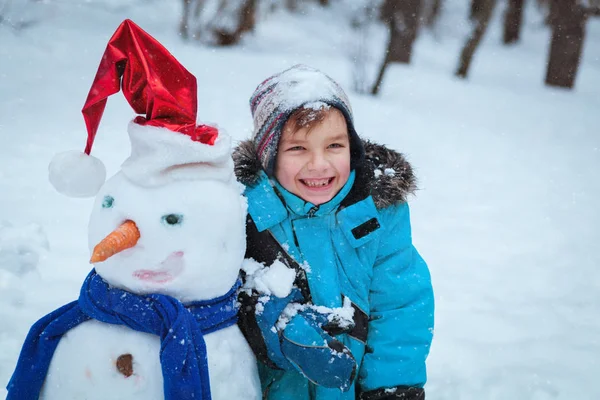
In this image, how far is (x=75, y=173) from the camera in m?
1.48

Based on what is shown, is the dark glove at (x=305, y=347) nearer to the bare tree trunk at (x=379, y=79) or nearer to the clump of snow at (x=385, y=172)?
the clump of snow at (x=385, y=172)

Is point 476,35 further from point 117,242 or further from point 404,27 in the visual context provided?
point 117,242

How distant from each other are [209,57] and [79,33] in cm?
159

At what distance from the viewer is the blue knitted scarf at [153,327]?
134 cm

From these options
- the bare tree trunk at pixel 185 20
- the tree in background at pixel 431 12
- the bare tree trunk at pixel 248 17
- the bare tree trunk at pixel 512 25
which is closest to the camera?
the bare tree trunk at pixel 185 20

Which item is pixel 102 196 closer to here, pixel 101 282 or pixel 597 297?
pixel 101 282

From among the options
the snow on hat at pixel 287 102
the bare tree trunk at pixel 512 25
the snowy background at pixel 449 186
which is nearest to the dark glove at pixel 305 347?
the snow on hat at pixel 287 102

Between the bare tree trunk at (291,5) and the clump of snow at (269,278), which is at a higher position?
the bare tree trunk at (291,5)

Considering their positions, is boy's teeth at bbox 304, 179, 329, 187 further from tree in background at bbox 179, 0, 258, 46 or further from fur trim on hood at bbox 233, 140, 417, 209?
tree in background at bbox 179, 0, 258, 46

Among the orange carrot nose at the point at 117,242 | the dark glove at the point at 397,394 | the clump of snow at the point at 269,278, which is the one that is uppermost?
the orange carrot nose at the point at 117,242

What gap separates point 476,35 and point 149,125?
819 cm

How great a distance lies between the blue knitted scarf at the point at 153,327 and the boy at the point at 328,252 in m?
0.22

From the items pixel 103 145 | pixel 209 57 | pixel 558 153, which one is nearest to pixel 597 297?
pixel 558 153

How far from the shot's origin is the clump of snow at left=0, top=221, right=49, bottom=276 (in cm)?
288
